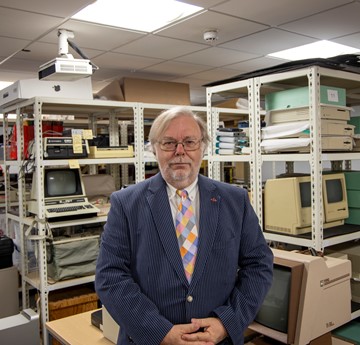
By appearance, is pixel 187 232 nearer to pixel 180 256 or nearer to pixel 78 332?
pixel 180 256

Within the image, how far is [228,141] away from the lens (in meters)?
2.70

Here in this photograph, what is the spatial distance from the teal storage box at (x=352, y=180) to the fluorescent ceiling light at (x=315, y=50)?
1.73 metres

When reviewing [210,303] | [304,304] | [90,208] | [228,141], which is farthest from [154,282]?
[90,208]

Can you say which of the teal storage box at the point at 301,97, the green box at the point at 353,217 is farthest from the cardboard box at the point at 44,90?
the green box at the point at 353,217

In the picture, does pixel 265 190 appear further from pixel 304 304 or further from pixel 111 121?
pixel 111 121

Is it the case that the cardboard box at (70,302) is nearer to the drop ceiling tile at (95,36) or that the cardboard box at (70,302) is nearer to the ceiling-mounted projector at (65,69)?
the ceiling-mounted projector at (65,69)

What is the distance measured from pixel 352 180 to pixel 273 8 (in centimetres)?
131

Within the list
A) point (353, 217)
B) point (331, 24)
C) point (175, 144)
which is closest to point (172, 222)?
point (175, 144)

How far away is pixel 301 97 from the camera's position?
7.41 ft

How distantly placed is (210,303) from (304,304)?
1.74 feet

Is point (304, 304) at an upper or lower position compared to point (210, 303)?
lower

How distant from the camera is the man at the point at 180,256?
1359 mm

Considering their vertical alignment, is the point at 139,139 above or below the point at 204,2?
below

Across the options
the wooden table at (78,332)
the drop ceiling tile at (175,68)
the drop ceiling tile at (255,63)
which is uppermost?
the drop ceiling tile at (255,63)
